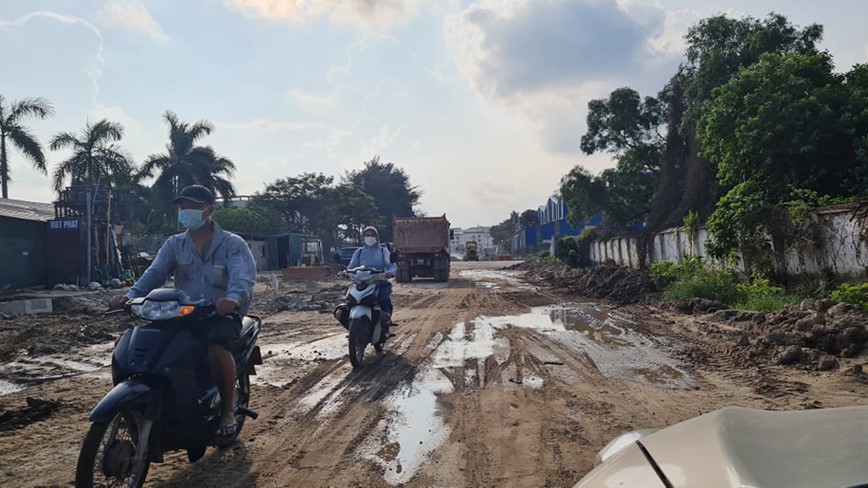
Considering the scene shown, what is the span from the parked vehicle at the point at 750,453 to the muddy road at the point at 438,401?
1.75 metres

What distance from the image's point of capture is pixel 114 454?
346cm

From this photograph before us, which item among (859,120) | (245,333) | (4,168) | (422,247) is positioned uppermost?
(4,168)

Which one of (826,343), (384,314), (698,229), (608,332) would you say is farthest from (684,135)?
(384,314)

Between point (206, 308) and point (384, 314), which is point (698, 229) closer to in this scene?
point (384, 314)

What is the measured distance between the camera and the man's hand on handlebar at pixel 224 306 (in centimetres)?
395

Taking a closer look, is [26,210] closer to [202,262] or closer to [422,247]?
[422,247]

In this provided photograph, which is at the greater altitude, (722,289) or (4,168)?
(4,168)

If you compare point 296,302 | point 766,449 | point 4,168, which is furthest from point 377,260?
point 4,168

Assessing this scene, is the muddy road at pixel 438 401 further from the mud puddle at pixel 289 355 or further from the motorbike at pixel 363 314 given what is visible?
the motorbike at pixel 363 314

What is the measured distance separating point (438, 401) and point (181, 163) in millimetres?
39411

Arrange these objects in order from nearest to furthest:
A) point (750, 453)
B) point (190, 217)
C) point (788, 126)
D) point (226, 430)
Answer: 1. point (750, 453)
2. point (226, 430)
3. point (190, 217)
4. point (788, 126)

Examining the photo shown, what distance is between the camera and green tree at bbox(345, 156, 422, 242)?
242 feet

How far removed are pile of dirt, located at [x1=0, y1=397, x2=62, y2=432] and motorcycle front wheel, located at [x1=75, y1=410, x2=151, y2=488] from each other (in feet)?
7.74

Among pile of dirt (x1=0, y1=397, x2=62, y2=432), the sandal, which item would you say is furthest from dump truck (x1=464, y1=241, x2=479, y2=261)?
the sandal
